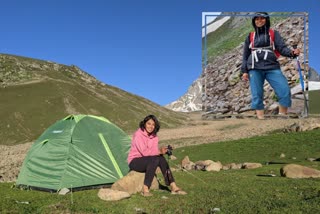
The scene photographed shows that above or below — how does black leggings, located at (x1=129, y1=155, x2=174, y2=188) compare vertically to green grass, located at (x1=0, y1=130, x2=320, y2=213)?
above

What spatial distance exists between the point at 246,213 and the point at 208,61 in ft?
104

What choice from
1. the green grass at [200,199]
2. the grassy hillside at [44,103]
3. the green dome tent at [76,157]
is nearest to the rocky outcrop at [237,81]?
the green grass at [200,199]

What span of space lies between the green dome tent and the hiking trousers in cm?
2247

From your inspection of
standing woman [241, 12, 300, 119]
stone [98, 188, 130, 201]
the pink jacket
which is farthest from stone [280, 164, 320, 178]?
standing woman [241, 12, 300, 119]

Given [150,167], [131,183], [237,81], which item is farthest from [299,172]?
[237,81]

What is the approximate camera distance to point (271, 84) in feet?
121

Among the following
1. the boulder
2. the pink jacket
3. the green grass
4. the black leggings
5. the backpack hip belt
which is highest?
the backpack hip belt

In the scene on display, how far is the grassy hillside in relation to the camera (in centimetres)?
6700

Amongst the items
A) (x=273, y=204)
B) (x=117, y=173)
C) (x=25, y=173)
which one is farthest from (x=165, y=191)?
(x=25, y=173)

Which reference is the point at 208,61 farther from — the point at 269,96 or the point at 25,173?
the point at 25,173

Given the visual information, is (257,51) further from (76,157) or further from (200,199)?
(200,199)

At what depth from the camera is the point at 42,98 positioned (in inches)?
3127

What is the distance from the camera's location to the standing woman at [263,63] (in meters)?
35.0

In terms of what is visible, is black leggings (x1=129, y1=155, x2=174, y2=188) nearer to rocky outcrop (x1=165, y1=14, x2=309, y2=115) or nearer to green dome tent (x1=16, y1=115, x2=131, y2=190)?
green dome tent (x1=16, y1=115, x2=131, y2=190)
